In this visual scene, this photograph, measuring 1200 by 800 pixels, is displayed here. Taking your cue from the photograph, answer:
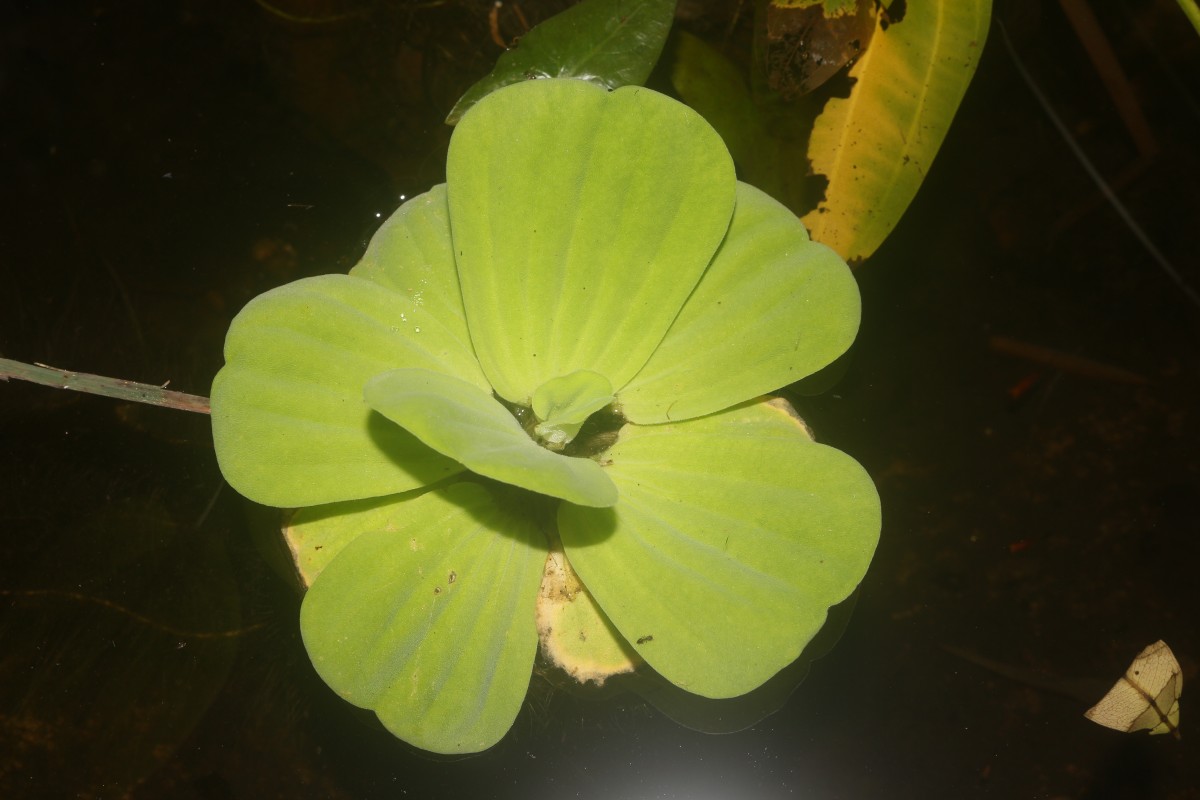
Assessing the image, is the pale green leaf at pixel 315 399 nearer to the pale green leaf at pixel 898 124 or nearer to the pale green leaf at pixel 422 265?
the pale green leaf at pixel 422 265

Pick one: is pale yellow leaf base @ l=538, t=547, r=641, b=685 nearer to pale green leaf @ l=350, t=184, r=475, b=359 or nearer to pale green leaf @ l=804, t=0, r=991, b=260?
pale green leaf @ l=350, t=184, r=475, b=359

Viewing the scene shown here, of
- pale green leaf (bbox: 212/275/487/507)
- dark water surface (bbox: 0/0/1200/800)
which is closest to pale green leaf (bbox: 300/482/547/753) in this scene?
pale green leaf (bbox: 212/275/487/507)

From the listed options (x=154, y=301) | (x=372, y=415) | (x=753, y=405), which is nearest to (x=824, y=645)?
(x=753, y=405)

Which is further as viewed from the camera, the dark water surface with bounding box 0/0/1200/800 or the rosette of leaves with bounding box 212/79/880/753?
the dark water surface with bounding box 0/0/1200/800

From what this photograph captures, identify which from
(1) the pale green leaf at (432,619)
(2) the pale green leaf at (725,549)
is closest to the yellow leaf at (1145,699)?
(2) the pale green leaf at (725,549)

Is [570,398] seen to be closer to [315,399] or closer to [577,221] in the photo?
[577,221]

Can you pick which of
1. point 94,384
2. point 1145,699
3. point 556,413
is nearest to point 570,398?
point 556,413
